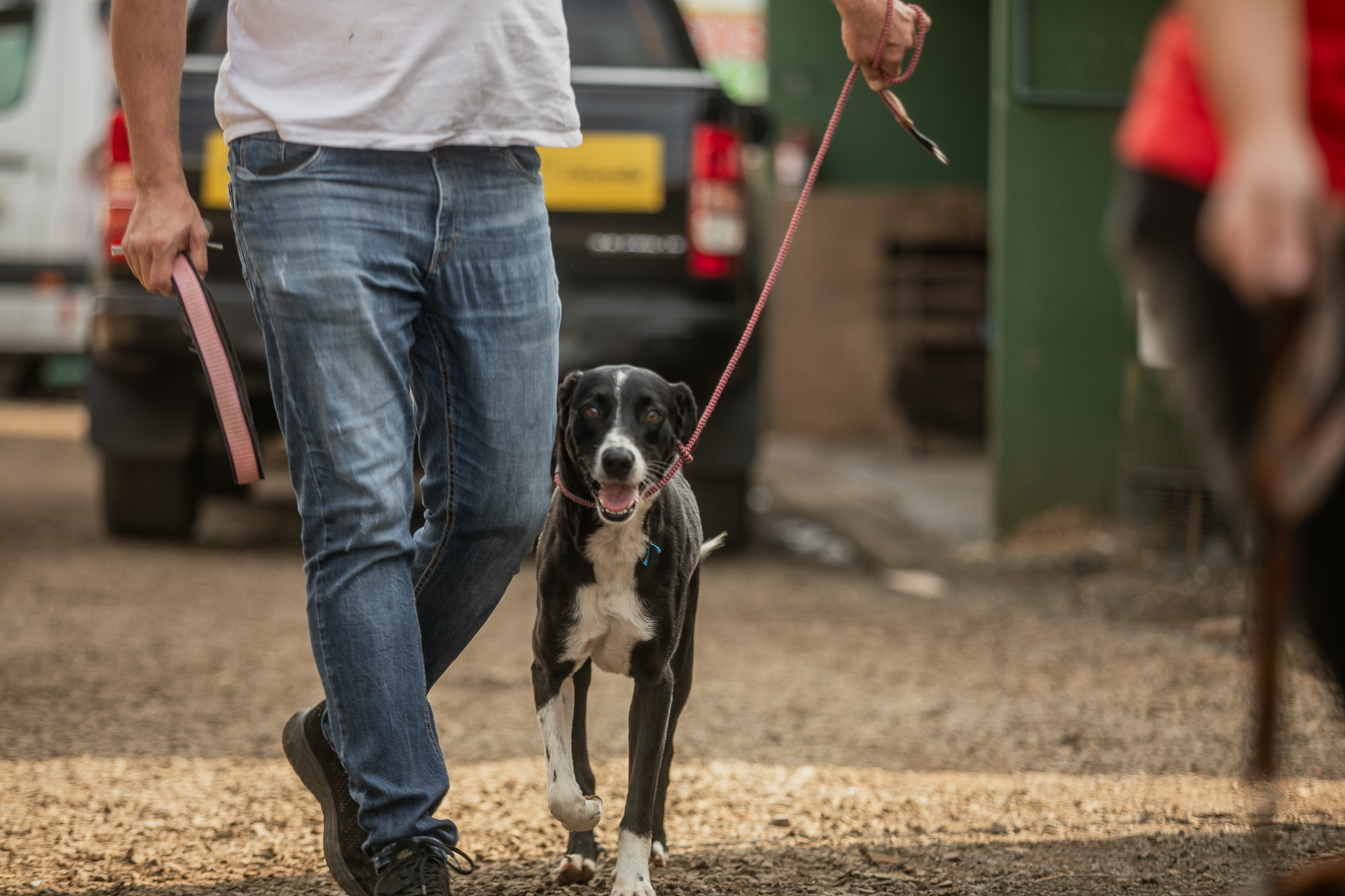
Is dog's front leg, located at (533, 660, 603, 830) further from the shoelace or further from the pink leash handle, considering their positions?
the pink leash handle

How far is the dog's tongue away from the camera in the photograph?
272 centimetres

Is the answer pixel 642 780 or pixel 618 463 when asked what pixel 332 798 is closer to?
pixel 642 780

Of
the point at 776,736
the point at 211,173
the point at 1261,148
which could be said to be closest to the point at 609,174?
the point at 211,173

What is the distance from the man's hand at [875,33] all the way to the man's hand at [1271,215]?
1.33 m

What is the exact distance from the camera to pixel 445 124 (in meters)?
2.33

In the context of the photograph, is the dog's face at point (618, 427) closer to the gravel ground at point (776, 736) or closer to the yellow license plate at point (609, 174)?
the gravel ground at point (776, 736)

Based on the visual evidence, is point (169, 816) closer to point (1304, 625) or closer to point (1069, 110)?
point (1304, 625)

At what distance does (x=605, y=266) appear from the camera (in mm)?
5805

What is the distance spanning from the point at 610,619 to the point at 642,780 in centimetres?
29

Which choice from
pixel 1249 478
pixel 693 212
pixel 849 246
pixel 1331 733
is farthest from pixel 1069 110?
pixel 1249 478

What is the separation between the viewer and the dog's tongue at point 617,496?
8.91ft

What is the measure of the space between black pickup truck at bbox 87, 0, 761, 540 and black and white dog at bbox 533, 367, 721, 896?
107 inches

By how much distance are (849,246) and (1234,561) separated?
5.85 metres

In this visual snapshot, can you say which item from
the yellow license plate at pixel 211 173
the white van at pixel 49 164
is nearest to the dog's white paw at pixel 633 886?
the yellow license plate at pixel 211 173
